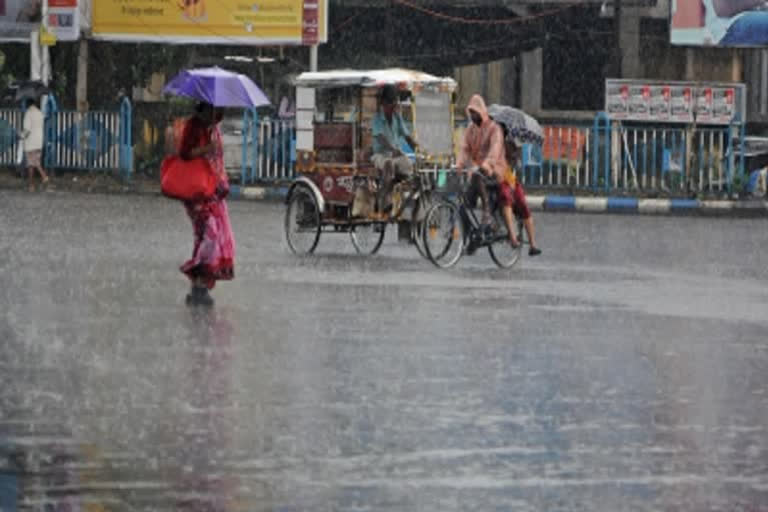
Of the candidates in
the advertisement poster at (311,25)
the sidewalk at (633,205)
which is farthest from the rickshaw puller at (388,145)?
the advertisement poster at (311,25)

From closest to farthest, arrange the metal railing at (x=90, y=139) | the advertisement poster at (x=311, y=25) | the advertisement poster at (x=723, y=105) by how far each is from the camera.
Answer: the advertisement poster at (x=723, y=105) → the advertisement poster at (x=311, y=25) → the metal railing at (x=90, y=139)

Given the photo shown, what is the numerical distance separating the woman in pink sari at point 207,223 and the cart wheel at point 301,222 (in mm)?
5266

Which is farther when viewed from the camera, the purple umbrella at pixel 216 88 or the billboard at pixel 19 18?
the billboard at pixel 19 18

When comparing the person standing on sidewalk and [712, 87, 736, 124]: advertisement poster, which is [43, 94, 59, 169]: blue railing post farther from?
[712, 87, 736, 124]: advertisement poster

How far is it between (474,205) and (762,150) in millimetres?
15917

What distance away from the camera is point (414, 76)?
24.4 m

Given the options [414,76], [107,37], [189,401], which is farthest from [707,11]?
[189,401]

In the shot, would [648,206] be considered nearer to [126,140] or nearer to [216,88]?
[126,140]

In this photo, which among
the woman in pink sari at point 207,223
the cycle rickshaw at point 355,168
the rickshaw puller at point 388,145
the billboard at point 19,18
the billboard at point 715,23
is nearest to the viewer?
the woman in pink sari at point 207,223

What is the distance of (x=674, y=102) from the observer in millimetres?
36938

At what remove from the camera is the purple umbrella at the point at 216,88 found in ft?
60.2

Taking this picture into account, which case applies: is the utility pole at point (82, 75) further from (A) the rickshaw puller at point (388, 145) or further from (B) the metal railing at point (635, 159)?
(A) the rickshaw puller at point (388, 145)

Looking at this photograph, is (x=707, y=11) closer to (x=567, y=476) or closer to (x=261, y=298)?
(x=261, y=298)

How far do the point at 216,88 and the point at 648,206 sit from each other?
54.9 feet
